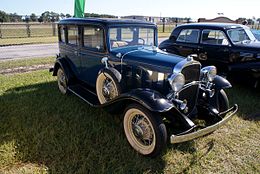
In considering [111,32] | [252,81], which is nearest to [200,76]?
[111,32]

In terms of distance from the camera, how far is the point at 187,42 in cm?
673

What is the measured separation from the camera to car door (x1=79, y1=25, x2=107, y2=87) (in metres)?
3.97

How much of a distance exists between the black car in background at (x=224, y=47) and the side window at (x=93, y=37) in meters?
3.45

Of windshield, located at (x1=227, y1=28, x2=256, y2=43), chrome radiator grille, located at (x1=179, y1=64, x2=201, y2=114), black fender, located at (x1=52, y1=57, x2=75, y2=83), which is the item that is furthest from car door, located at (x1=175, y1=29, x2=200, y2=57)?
black fender, located at (x1=52, y1=57, x2=75, y2=83)

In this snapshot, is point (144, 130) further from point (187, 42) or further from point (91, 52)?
point (187, 42)

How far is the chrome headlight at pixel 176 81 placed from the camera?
2.97m

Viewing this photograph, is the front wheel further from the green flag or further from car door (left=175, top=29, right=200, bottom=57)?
the green flag

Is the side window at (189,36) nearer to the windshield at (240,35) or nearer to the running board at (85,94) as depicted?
the windshield at (240,35)

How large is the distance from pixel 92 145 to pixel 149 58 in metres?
1.55

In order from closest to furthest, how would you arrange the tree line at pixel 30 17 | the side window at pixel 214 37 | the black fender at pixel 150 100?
the black fender at pixel 150 100 < the side window at pixel 214 37 < the tree line at pixel 30 17

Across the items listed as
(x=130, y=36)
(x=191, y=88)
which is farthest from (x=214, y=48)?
(x=191, y=88)

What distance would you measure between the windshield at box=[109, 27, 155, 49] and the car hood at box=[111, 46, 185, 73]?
6.8 inches

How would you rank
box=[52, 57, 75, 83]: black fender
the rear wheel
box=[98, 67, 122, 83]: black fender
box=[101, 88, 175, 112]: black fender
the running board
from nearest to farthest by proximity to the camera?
box=[101, 88, 175, 112]: black fender
box=[98, 67, 122, 83]: black fender
the running board
box=[52, 57, 75, 83]: black fender
the rear wheel

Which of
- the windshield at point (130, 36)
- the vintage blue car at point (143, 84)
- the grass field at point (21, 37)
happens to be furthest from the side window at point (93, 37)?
the grass field at point (21, 37)
